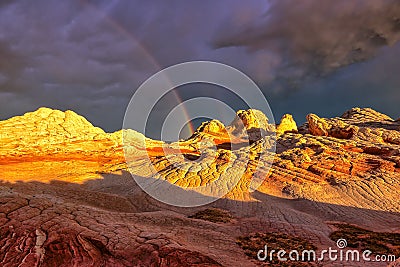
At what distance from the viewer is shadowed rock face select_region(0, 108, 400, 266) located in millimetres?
13664

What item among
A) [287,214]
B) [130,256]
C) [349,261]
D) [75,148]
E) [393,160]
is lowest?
[130,256]

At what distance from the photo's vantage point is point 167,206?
32.3 meters

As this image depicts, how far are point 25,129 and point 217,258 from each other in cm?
8212

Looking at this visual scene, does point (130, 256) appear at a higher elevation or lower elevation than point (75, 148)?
lower

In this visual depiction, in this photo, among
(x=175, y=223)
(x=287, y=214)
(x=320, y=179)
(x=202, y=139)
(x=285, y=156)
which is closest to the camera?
(x=175, y=223)

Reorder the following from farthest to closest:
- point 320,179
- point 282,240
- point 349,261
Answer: point 320,179
point 282,240
point 349,261

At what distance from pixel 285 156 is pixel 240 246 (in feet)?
96.0

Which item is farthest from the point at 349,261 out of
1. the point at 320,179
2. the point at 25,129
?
the point at 25,129

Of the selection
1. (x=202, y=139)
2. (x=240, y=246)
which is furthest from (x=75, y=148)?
(x=240, y=246)

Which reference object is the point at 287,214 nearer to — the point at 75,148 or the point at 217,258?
the point at 217,258

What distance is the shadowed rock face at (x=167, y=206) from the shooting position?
1366cm

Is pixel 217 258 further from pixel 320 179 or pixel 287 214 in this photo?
pixel 320 179

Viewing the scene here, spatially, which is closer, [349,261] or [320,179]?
[349,261]

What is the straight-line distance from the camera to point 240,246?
17.3 metres
